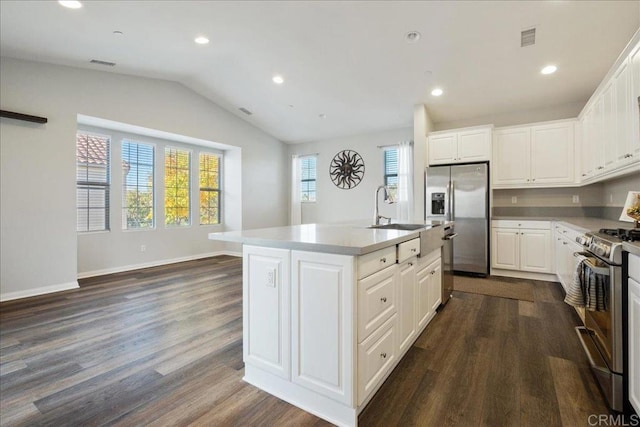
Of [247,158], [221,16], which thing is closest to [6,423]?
[221,16]

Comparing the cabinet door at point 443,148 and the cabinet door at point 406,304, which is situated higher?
the cabinet door at point 443,148

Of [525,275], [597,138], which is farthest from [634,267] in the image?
[525,275]

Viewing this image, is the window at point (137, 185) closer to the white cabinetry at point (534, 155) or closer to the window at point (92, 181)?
the window at point (92, 181)

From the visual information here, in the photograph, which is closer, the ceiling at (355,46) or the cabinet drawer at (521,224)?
the ceiling at (355,46)

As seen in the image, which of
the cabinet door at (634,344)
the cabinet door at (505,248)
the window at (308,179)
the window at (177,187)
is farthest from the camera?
the window at (308,179)

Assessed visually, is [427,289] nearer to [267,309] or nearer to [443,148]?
[267,309]

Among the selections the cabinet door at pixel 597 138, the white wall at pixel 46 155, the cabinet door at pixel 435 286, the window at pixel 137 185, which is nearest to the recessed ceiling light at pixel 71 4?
the white wall at pixel 46 155

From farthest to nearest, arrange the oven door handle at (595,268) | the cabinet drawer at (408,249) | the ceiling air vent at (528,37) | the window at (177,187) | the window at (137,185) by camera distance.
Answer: the window at (177,187), the window at (137,185), the ceiling air vent at (528,37), the cabinet drawer at (408,249), the oven door handle at (595,268)

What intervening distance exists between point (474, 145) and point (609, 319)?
353 cm

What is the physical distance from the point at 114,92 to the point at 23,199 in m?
1.94

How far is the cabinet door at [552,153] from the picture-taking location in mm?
4246

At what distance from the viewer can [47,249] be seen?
152 inches

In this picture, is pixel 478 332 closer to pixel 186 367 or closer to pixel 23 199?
pixel 186 367

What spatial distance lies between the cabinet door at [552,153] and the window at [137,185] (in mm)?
6503
